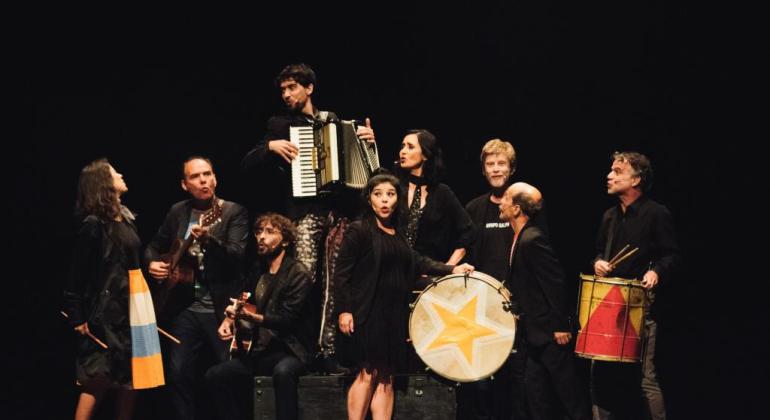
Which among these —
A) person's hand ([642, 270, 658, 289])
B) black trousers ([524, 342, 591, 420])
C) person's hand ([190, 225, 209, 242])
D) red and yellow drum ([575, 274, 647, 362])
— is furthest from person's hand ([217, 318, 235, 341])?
person's hand ([642, 270, 658, 289])

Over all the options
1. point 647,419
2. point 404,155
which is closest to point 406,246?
point 404,155

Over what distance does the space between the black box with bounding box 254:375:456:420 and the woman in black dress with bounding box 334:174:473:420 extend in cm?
21

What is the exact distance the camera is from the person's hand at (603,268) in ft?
18.2

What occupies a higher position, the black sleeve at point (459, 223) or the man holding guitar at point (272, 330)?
the black sleeve at point (459, 223)

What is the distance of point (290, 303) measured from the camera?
5359 millimetres

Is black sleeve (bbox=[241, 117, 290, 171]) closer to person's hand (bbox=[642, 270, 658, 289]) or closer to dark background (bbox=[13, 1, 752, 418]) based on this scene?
dark background (bbox=[13, 1, 752, 418])

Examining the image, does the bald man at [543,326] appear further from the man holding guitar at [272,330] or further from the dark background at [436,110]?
the dark background at [436,110]

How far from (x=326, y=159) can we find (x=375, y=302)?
38.0 inches

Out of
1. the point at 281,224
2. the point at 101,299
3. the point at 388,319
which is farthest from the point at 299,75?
the point at 101,299

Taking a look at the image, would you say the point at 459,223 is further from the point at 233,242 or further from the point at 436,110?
the point at 436,110

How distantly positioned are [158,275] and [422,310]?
1644 mm

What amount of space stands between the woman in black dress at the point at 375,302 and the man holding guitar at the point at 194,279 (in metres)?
0.89

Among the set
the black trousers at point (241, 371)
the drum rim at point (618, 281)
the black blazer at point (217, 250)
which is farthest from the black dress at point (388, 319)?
the drum rim at point (618, 281)

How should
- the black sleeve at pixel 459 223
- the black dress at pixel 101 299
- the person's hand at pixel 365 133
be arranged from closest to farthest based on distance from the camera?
the black dress at pixel 101 299 → the person's hand at pixel 365 133 → the black sleeve at pixel 459 223
